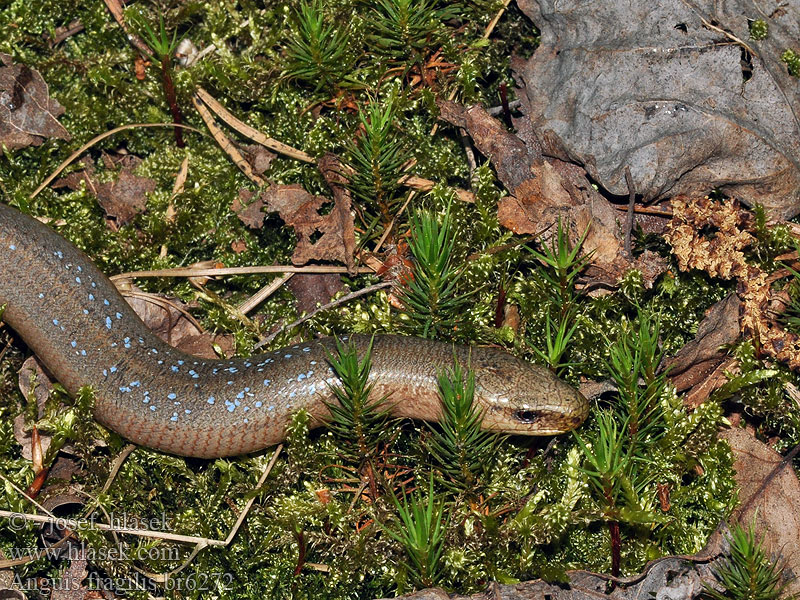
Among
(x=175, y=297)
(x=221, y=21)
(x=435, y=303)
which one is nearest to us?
(x=435, y=303)

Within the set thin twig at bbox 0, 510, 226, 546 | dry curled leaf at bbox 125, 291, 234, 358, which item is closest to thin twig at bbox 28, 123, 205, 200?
dry curled leaf at bbox 125, 291, 234, 358

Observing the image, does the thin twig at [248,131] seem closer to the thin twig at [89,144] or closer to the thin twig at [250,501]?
the thin twig at [89,144]

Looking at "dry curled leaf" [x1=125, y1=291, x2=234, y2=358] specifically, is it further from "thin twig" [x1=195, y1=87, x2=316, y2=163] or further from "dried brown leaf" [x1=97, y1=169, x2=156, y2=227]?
"thin twig" [x1=195, y1=87, x2=316, y2=163]

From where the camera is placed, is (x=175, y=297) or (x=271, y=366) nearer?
(x=271, y=366)

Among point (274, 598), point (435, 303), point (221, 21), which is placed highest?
point (221, 21)

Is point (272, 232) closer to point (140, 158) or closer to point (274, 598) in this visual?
point (140, 158)

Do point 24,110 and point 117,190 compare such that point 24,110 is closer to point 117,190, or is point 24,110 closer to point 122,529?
point 117,190

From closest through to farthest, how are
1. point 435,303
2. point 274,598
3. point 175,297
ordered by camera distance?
point 274,598
point 435,303
point 175,297

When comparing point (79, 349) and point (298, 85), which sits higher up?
point (298, 85)

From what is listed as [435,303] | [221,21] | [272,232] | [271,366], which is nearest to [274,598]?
[271,366]
